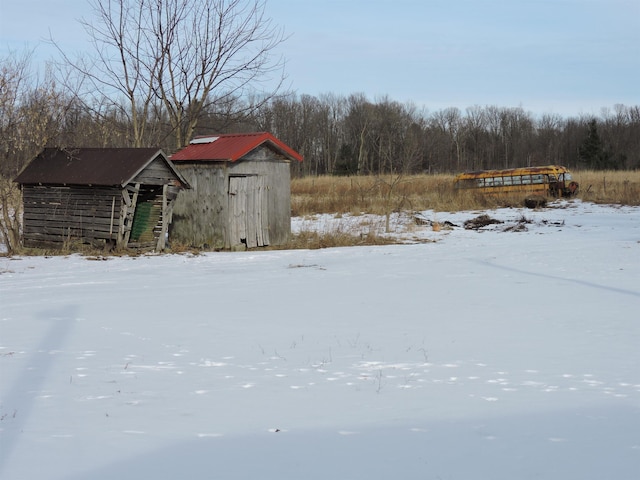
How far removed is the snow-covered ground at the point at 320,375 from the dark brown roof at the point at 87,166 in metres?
3.47

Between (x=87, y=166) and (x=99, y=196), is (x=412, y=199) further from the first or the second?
(x=99, y=196)

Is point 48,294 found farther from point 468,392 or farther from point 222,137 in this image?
point 222,137

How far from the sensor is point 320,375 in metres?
6.34

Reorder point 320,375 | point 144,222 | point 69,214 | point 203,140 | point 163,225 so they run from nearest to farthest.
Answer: point 320,375 < point 69,214 < point 163,225 < point 144,222 < point 203,140

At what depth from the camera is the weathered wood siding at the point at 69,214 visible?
1617 cm

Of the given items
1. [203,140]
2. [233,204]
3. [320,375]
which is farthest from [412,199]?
[320,375]

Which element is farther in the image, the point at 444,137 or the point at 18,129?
the point at 444,137

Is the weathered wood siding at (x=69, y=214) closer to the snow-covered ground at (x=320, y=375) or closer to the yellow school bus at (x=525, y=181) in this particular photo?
the snow-covered ground at (x=320, y=375)

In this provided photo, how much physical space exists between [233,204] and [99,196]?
133 inches

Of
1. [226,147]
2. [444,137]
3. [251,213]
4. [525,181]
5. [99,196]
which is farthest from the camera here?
[444,137]

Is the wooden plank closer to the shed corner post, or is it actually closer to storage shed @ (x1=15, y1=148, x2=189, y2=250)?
storage shed @ (x1=15, y1=148, x2=189, y2=250)

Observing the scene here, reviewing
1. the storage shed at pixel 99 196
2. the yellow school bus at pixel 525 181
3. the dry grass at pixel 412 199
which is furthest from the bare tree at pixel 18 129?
the yellow school bus at pixel 525 181

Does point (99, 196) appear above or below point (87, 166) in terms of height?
below

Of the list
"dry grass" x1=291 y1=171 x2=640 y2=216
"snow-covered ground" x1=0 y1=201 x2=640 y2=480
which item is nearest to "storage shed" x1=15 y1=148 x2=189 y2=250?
"snow-covered ground" x1=0 y1=201 x2=640 y2=480
